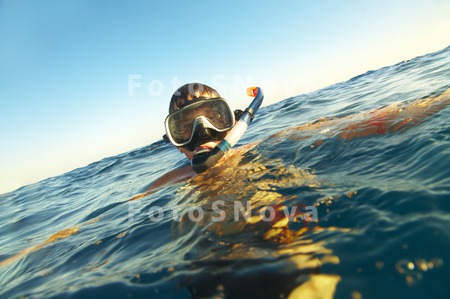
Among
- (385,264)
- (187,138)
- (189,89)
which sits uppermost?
(189,89)

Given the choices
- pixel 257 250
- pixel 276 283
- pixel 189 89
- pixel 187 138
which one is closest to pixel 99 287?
pixel 257 250

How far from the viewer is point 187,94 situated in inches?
139

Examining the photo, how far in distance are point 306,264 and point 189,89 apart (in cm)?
283

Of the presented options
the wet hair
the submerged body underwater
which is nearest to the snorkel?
the submerged body underwater

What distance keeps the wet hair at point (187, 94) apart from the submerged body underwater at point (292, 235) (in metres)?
1.08

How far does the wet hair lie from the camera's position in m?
3.53

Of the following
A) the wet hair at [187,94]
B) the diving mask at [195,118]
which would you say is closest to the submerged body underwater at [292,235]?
the diving mask at [195,118]

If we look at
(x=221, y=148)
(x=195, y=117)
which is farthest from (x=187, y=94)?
(x=221, y=148)

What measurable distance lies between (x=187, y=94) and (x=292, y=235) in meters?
2.54

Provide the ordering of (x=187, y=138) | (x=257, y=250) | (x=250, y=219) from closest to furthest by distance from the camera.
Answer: (x=257, y=250) → (x=250, y=219) → (x=187, y=138)

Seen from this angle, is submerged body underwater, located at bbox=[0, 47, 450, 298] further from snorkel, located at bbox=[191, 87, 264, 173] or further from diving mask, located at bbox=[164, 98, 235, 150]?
diving mask, located at bbox=[164, 98, 235, 150]

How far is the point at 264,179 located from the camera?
2.50m

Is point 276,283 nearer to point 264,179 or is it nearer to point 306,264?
point 306,264

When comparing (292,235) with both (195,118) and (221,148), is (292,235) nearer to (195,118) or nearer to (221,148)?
(221,148)
